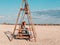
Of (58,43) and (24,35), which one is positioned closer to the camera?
(58,43)

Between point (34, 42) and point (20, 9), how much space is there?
218cm

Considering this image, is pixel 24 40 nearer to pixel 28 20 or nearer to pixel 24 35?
pixel 24 35

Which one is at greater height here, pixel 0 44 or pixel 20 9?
pixel 20 9

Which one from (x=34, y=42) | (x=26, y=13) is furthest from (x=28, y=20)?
(x=34, y=42)

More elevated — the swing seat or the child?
the child

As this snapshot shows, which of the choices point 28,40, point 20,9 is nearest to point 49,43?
point 28,40

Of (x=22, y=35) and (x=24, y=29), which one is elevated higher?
(x=24, y=29)

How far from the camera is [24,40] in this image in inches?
577

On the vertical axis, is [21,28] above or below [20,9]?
below

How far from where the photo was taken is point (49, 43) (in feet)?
45.0

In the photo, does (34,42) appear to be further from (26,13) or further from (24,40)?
(26,13)

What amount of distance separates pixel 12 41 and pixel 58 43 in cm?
282

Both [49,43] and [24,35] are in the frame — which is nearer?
[49,43]

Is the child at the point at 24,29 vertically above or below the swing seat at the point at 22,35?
above
